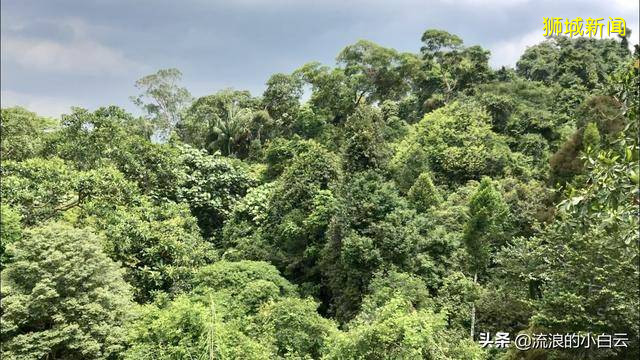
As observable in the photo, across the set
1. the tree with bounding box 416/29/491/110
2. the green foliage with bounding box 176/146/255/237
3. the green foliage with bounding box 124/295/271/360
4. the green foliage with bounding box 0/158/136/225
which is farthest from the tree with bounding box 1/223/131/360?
the tree with bounding box 416/29/491/110

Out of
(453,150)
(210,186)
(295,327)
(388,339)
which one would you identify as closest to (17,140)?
(210,186)

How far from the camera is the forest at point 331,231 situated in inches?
268

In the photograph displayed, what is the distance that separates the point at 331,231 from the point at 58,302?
638 centimetres

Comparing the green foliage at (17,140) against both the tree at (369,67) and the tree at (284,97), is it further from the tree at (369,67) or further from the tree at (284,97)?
the tree at (369,67)

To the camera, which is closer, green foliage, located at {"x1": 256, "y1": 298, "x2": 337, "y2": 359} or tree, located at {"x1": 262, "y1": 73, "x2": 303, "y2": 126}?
green foliage, located at {"x1": 256, "y1": 298, "x2": 337, "y2": 359}

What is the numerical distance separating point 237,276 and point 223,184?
7538 millimetres

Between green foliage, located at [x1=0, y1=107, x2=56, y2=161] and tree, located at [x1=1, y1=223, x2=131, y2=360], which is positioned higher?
green foliage, located at [x1=0, y1=107, x2=56, y2=161]

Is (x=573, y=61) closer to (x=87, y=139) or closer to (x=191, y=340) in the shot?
(x=87, y=139)

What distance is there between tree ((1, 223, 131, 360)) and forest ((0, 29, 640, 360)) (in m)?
0.03

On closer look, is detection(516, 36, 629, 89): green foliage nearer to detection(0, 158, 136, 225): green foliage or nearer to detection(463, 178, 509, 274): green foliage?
detection(463, 178, 509, 274): green foliage

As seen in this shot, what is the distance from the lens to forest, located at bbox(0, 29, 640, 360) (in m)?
6.82

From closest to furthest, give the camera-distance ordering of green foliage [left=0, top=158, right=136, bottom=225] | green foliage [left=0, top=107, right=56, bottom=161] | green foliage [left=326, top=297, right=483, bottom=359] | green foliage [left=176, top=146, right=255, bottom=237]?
green foliage [left=326, top=297, right=483, bottom=359]
green foliage [left=0, top=158, right=136, bottom=225]
green foliage [left=0, top=107, right=56, bottom=161]
green foliage [left=176, top=146, right=255, bottom=237]

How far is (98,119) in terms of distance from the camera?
1310 centimetres

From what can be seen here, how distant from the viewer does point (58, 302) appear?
26.3 ft
